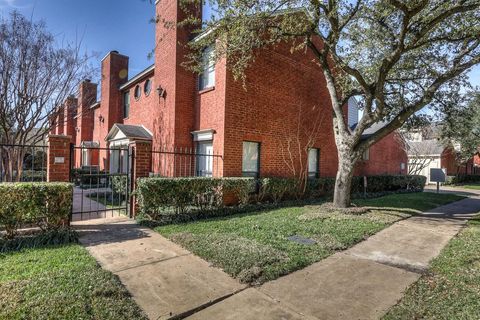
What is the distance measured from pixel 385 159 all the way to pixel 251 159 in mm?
13371

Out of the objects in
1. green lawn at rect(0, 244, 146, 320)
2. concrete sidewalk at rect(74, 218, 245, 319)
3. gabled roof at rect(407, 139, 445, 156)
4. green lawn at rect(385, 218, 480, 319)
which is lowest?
green lawn at rect(385, 218, 480, 319)

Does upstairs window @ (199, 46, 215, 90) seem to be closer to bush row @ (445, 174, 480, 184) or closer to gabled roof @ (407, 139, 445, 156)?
gabled roof @ (407, 139, 445, 156)

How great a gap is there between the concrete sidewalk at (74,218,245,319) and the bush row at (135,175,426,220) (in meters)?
1.12

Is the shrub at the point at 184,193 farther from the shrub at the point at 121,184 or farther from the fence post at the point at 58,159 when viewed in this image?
the fence post at the point at 58,159

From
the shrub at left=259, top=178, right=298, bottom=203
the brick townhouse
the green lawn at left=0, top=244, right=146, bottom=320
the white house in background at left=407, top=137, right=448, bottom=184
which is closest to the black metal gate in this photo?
the brick townhouse

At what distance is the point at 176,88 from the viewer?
428 inches

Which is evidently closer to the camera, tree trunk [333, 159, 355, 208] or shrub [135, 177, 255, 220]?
A: shrub [135, 177, 255, 220]

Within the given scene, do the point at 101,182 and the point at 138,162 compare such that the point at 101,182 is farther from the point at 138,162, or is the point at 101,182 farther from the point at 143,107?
the point at 138,162

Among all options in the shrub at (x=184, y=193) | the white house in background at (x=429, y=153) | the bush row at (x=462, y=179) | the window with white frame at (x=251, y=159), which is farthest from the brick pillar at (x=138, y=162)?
the bush row at (x=462, y=179)

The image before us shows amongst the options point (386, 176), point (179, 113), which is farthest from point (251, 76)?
point (386, 176)

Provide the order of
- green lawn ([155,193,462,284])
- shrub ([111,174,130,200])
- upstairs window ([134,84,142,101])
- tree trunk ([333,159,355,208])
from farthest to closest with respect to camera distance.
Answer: upstairs window ([134,84,142,101]) < tree trunk ([333,159,355,208]) < shrub ([111,174,130,200]) < green lawn ([155,193,462,284])

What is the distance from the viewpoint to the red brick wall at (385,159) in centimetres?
1747

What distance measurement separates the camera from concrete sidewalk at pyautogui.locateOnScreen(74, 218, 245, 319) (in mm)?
3186

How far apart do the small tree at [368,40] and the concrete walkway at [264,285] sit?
4.38m
